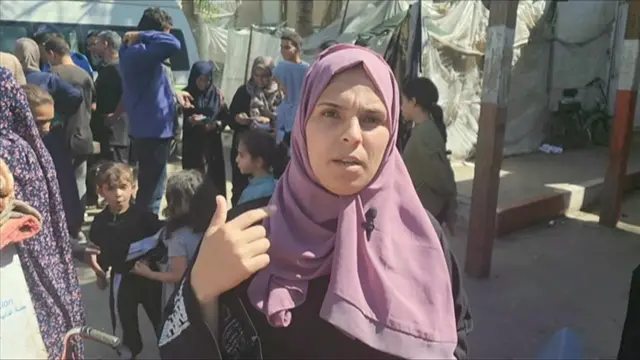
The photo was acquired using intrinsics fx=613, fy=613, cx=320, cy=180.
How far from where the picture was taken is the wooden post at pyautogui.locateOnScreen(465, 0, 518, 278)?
4340 mm

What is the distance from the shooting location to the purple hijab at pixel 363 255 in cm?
136

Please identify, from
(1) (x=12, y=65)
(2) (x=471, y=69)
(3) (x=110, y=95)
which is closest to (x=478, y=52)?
(2) (x=471, y=69)

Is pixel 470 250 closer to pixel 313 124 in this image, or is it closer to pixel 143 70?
pixel 143 70

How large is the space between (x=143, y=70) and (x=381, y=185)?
3265 millimetres

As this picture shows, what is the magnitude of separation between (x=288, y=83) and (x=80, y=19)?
4.04 metres

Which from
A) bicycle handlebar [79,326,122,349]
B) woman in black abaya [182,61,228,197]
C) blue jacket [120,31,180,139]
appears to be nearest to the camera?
bicycle handlebar [79,326,122,349]

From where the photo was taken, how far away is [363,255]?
1403mm

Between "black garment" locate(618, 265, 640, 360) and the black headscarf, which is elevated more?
the black headscarf

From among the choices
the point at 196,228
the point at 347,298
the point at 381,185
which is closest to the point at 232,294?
the point at 347,298

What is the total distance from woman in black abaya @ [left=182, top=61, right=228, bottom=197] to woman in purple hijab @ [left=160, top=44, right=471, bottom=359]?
14.5 feet

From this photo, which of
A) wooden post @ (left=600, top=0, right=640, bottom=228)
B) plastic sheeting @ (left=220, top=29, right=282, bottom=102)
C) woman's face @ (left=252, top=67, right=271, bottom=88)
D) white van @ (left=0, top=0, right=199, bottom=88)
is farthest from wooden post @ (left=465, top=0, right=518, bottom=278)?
plastic sheeting @ (left=220, top=29, right=282, bottom=102)

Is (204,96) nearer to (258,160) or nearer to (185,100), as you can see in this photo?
(185,100)

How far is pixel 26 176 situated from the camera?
2.01 metres

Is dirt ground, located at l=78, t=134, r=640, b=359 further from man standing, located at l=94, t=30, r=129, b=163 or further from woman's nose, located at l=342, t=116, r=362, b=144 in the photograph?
woman's nose, located at l=342, t=116, r=362, b=144
